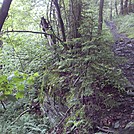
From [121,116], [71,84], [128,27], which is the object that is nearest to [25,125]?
[71,84]

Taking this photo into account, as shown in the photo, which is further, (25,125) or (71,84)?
(25,125)

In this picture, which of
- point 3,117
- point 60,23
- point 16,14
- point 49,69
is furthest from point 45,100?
point 16,14

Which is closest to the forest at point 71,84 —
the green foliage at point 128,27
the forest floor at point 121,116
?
the forest floor at point 121,116

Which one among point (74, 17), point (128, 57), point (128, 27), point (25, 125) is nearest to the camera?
point (25, 125)

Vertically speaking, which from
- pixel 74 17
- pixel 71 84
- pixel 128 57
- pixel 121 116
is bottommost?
pixel 121 116

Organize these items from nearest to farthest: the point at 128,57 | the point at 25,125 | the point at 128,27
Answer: the point at 25,125
the point at 128,57
the point at 128,27

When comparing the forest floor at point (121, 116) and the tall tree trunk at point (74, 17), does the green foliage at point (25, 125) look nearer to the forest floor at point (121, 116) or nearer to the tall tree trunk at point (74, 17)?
the forest floor at point (121, 116)

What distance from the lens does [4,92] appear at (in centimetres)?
245

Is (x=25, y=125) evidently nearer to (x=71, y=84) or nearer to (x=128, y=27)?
(x=71, y=84)

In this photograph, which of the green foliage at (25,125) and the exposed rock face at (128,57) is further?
the exposed rock face at (128,57)

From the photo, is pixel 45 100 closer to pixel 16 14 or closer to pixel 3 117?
pixel 3 117

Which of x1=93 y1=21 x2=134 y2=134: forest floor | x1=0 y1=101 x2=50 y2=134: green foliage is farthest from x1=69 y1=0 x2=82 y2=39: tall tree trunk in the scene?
x1=0 y1=101 x2=50 y2=134: green foliage

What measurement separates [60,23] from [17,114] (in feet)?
10.3

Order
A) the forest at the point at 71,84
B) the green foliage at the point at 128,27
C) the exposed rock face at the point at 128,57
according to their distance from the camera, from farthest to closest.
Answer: the green foliage at the point at 128,27 → the exposed rock face at the point at 128,57 → the forest at the point at 71,84
